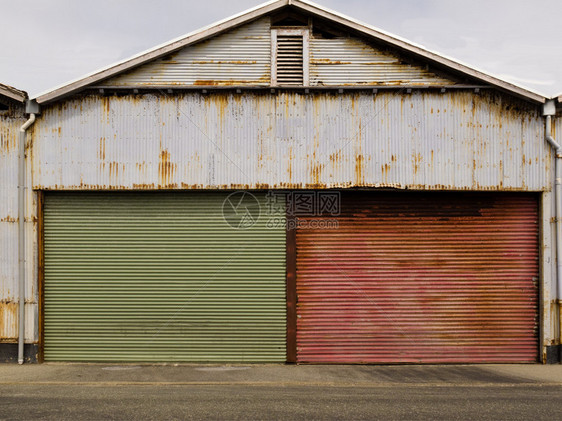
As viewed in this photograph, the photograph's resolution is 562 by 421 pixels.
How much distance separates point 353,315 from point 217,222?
12.2 feet

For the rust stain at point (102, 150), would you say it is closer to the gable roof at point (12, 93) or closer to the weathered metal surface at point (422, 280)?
the gable roof at point (12, 93)

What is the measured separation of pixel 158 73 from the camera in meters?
11.2

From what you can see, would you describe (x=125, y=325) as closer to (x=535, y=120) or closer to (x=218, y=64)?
(x=218, y=64)

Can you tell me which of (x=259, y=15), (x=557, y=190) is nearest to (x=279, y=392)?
(x=557, y=190)

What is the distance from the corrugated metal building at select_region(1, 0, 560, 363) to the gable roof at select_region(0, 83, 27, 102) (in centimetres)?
52

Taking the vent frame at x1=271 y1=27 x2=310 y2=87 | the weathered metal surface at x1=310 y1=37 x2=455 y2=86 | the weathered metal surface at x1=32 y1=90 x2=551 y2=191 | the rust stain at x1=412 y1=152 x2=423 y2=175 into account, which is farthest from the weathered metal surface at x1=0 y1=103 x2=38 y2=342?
the rust stain at x1=412 y1=152 x2=423 y2=175

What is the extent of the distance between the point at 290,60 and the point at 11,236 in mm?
7417

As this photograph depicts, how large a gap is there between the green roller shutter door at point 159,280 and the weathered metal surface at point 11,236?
0.33m

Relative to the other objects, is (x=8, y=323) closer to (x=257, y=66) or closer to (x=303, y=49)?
(x=257, y=66)

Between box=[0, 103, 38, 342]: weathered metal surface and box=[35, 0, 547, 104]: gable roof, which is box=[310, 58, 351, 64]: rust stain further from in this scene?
box=[0, 103, 38, 342]: weathered metal surface

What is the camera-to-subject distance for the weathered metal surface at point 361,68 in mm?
11242

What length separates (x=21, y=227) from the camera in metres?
11.0

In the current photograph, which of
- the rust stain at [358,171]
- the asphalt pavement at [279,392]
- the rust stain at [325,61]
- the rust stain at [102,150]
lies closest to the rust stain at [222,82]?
the rust stain at [325,61]

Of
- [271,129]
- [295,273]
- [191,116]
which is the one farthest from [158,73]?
[295,273]
